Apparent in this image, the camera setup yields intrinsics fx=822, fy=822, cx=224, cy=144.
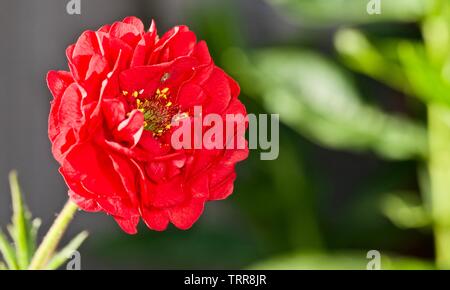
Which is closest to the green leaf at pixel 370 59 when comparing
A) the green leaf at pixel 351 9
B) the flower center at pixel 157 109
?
the green leaf at pixel 351 9

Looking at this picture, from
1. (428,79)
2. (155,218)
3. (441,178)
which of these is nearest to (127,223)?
(155,218)

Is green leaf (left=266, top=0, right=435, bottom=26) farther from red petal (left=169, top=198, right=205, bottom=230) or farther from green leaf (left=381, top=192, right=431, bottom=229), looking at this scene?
red petal (left=169, top=198, right=205, bottom=230)

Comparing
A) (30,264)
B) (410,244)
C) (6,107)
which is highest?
(6,107)

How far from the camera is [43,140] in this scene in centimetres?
134

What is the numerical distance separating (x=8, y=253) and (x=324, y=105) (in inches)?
35.0

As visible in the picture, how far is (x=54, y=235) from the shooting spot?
1.05 feet

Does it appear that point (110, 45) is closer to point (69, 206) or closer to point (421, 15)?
point (69, 206)

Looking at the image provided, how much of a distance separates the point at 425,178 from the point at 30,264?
1.01 meters

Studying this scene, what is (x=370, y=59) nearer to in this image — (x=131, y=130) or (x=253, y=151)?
(x=253, y=151)

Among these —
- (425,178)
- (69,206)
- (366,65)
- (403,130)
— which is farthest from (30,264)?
(425,178)

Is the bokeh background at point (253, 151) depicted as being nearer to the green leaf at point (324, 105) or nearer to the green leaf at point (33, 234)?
the green leaf at point (324, 105)

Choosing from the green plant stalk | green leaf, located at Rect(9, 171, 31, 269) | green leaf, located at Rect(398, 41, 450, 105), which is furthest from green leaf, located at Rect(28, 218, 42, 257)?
the green plant stalk

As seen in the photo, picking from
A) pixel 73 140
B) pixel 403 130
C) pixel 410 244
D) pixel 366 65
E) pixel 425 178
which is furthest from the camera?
pixel 410 244

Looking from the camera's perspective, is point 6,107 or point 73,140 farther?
point 6,107
